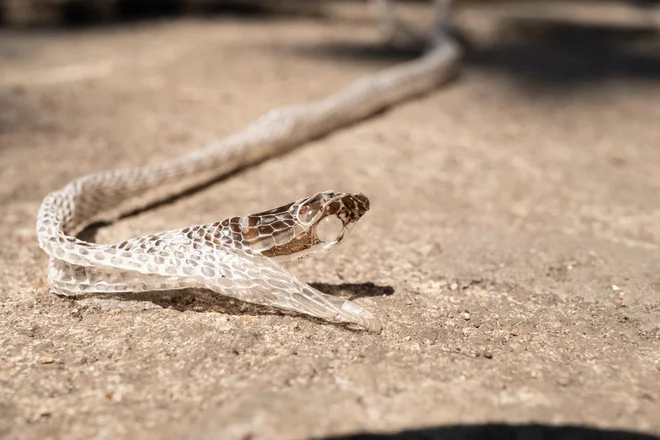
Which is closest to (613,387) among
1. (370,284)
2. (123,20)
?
(370,284)

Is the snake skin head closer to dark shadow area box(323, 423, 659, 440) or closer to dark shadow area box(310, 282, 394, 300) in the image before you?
dark shadow area box(310, 282, 394, 300)

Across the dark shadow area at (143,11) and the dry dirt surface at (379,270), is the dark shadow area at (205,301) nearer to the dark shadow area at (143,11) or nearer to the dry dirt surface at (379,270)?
the dry dirt surface at (379,270)

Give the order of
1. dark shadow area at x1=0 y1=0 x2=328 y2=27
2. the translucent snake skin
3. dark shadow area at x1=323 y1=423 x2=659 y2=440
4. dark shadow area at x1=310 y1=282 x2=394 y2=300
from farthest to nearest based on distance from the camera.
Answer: dark shadow area at x1=0 y1=0 x2=328 y2=27 → dark shadow area at x1=310 y1=282 x2=394 y2=300 → the translucent snake skin → dark shadow area at x1=323 y1=423 x2=659 y2=440

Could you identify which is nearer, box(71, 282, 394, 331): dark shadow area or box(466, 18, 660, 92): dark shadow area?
box(71, 282, 394, 331): dark shadow area

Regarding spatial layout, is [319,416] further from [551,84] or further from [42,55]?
[42,55]

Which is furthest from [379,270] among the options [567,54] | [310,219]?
[567,54]

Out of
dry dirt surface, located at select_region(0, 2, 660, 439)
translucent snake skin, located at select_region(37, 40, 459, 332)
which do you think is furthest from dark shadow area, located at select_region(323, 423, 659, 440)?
translucent snake skin, located at select_region(37, 40, 459, 332)

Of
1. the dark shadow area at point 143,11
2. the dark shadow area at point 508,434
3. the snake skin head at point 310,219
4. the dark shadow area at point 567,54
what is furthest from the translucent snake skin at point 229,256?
the dark shadow area at point 143,11
